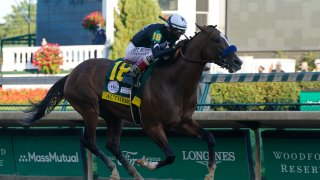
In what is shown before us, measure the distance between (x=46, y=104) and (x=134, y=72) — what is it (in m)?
1.61

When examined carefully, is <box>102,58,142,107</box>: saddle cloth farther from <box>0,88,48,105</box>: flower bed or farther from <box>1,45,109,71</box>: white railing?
<box>1,45,109,71</box>: white railing

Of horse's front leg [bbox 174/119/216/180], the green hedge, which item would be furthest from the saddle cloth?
the green hedge

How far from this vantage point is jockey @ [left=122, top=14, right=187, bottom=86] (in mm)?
9555

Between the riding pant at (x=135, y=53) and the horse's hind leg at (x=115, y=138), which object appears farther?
the horse's hind leg at (x=115, y=138)

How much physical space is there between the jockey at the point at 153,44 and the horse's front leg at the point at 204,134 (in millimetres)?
786

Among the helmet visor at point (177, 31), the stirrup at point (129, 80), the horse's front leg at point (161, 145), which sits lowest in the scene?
the horse's front leg at point (161, 145)

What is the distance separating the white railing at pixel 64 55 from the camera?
975 inches

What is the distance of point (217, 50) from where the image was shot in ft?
30.5

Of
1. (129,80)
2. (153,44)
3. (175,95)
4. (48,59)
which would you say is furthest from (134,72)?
(48,59)

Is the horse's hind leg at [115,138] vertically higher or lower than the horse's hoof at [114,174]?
higher

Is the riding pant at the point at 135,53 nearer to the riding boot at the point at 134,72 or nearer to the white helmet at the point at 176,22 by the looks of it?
the riding boot at the point at 134,72

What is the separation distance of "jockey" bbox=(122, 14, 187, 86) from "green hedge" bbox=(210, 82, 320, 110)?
3335 millimetres

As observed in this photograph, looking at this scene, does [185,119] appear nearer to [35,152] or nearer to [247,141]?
[247,141]

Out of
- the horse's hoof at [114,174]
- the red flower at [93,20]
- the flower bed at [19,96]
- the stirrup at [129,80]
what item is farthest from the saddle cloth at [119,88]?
the red flower at [93,20]
